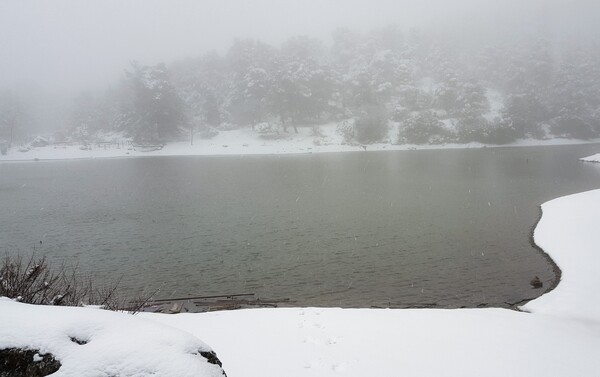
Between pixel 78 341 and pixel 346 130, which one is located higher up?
pixel 78 341

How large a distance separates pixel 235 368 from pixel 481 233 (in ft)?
58.3

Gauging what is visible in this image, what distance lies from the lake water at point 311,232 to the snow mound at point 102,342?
406 inches

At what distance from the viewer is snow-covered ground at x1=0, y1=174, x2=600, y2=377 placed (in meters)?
3.25

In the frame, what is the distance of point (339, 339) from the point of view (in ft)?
30.0

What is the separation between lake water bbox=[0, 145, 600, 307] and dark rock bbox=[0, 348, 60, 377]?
10.7 m

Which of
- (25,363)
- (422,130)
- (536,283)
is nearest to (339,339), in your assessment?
(25,363)

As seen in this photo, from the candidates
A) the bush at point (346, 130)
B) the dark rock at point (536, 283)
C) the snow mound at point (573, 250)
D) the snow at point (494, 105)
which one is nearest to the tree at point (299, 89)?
the bush at point (346, 130)

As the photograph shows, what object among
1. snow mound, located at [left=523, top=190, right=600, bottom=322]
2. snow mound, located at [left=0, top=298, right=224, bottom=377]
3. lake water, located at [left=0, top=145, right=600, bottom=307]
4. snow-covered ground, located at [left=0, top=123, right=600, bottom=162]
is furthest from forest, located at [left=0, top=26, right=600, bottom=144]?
snow mound, located at [left=0, top=298, right=224, bottom=377]

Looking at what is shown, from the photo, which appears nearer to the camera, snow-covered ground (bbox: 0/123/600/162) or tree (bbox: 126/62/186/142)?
snow-covered ground (bbox: 0/123/600/162)

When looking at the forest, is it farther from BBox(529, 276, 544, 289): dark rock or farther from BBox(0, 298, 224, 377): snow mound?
BBox(0, 298, 224, 377): snow mound

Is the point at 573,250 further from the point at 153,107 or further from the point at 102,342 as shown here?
the point at 153,107

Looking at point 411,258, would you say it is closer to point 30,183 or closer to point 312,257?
point 312,257

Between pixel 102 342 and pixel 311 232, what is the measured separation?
18898mm

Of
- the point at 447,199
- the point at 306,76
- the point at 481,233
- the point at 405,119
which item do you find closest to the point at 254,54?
the point at 306,76
